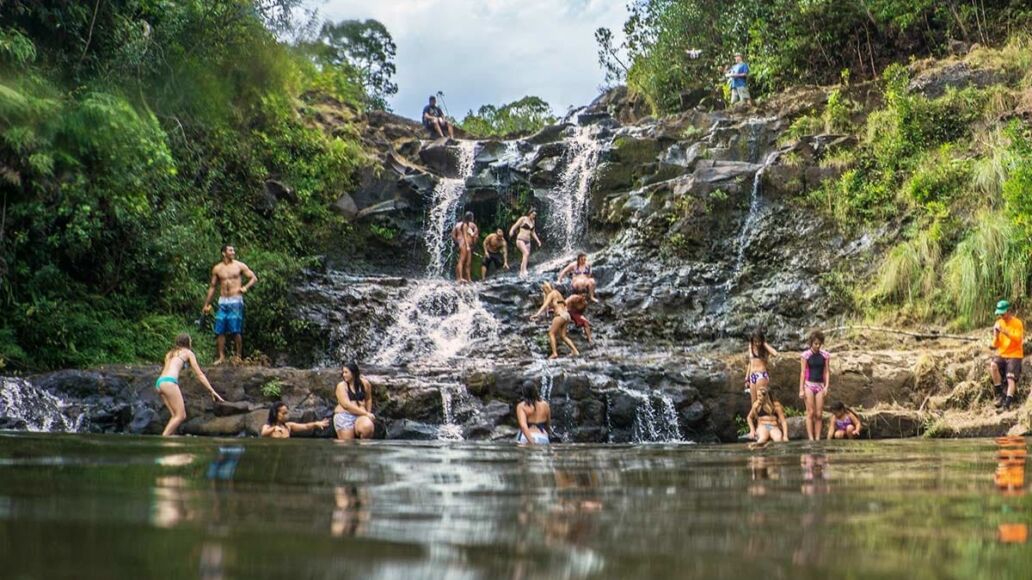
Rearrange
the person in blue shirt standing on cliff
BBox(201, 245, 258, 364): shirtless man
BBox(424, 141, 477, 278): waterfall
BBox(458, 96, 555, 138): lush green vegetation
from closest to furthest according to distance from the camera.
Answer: BBox(201, 245, 258, 364): shirtless man
BBox(424, 141, 477, 278): waterfall
the person in blue shirt standing on cliff
BBox(458, 96, 555, 138): lush green vegetation

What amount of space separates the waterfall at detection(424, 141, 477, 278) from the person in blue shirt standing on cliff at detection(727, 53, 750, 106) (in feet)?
25.5

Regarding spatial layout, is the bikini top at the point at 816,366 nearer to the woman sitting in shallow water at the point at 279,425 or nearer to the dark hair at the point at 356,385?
the dark hair at the point at 356,385

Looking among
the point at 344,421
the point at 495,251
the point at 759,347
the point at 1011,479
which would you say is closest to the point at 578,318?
the point at 759,347

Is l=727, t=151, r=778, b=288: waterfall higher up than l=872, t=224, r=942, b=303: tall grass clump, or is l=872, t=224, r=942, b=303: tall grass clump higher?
l=727, t=151, r=778, b=288: waterfall

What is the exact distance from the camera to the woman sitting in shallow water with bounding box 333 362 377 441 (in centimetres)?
1052

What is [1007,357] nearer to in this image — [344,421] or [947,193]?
[947,193]

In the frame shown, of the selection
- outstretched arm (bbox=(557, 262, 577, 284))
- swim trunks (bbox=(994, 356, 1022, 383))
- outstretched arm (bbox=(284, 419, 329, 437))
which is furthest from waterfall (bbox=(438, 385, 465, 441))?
swim trunks (bbox=(994, 356, 1022, 383))

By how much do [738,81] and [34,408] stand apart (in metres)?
20.2

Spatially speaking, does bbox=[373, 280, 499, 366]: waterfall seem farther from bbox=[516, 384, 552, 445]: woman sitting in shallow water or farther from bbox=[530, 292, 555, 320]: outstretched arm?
bbox=[516, 384, 552, 445]: woman sitting in shallow water

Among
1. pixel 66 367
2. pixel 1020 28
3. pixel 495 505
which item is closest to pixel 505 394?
pixel 66 367

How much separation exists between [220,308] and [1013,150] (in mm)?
13815

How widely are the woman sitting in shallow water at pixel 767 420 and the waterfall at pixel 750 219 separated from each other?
23.3ft

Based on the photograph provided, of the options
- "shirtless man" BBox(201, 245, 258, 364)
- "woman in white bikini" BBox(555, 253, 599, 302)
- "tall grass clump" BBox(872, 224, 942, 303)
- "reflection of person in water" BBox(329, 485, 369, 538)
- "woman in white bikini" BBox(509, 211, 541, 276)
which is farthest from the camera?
"woman in white bikini" BBox(509, 211, 541, 276)

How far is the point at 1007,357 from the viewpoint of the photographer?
1277 cm
